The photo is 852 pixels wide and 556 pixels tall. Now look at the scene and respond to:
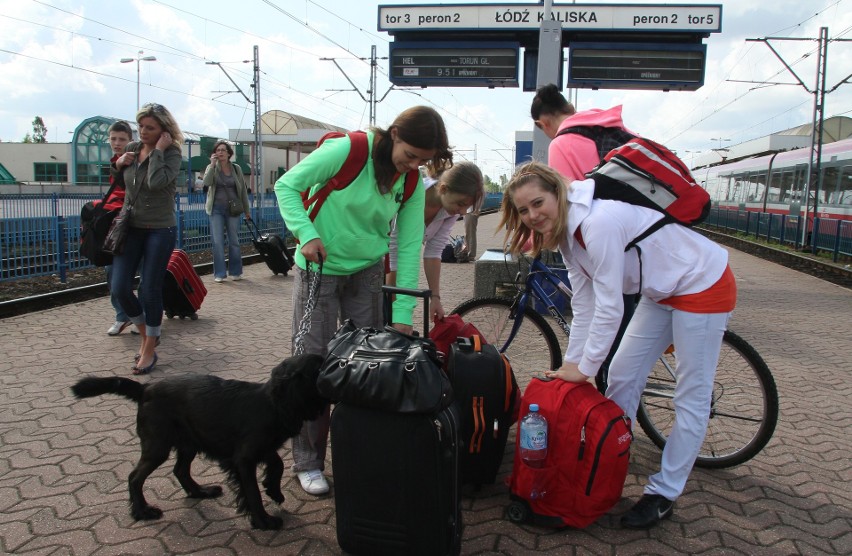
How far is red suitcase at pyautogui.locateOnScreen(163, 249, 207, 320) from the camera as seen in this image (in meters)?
6.68

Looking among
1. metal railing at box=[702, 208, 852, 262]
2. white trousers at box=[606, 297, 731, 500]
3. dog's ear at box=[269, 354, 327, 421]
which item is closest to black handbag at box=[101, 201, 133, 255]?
dog's ear at box=[269, 354, 327, 421]

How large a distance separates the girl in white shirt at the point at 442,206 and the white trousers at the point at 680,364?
42.9 inches

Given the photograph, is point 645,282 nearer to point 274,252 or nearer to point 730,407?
point 730,407

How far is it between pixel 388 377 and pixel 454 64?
10219 millimetres

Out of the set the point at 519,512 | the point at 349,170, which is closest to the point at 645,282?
the point at 519,512

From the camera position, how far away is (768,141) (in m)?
33.3

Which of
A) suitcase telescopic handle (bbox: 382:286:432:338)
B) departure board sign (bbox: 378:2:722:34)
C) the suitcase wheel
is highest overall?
departure board sign (bbox: 378:2:722:34)

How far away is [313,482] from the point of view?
312 centimetres

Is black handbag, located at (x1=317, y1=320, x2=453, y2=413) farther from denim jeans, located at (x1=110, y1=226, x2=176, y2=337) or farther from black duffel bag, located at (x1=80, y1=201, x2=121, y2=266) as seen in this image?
black duffel bag, located at (x1=80, y1=201, x2=121, y2=266)

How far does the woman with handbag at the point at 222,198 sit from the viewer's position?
9.45 meters

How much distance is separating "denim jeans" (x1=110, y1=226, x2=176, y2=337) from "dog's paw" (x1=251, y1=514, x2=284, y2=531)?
104 inches

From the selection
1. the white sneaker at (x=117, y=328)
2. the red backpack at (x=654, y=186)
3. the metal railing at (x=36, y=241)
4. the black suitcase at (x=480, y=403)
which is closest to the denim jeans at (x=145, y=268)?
the white sneaker at (x=117, y=328)

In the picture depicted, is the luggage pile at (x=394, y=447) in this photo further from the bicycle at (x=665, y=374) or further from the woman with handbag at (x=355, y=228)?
the bicycle at (x=665, y=374)

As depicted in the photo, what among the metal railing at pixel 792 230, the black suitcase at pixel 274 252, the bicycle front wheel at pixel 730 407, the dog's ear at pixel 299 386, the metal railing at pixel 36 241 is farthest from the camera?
the metal railing at pixel 792 230
